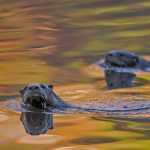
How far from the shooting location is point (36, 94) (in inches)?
418

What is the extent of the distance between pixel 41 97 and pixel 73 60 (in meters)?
4.91

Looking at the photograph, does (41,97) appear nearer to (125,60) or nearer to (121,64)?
(125,60)

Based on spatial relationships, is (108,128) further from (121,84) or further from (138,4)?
(138,4)

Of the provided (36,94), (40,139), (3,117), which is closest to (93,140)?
(40,139)

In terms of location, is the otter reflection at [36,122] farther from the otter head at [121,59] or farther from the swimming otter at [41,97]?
the otter head at [121,59]

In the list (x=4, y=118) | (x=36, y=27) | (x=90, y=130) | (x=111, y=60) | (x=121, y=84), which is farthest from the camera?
(x=36, y=27)

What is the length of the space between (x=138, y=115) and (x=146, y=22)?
1053 centimetres

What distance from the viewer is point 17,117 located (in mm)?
10055

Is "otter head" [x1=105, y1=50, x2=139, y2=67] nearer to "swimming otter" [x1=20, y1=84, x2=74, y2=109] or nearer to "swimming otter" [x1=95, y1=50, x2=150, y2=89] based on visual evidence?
"swimming otter" [x1=95, y1=50, x2=150, y2=89]

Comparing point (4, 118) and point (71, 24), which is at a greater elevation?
point (71, 24)

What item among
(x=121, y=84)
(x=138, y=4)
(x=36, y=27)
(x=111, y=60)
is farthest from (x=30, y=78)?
(x=138, y=4)

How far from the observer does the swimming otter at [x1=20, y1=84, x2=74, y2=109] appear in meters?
10.6

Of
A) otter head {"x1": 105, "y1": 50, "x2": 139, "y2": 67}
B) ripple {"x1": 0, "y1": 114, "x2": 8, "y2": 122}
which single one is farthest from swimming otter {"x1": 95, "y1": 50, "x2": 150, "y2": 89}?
ripple {"x1": 0, "y1": 114, "x2": 8, "y2": 122}

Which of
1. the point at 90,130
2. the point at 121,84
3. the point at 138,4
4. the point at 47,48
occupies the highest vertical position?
the point at 138,4
